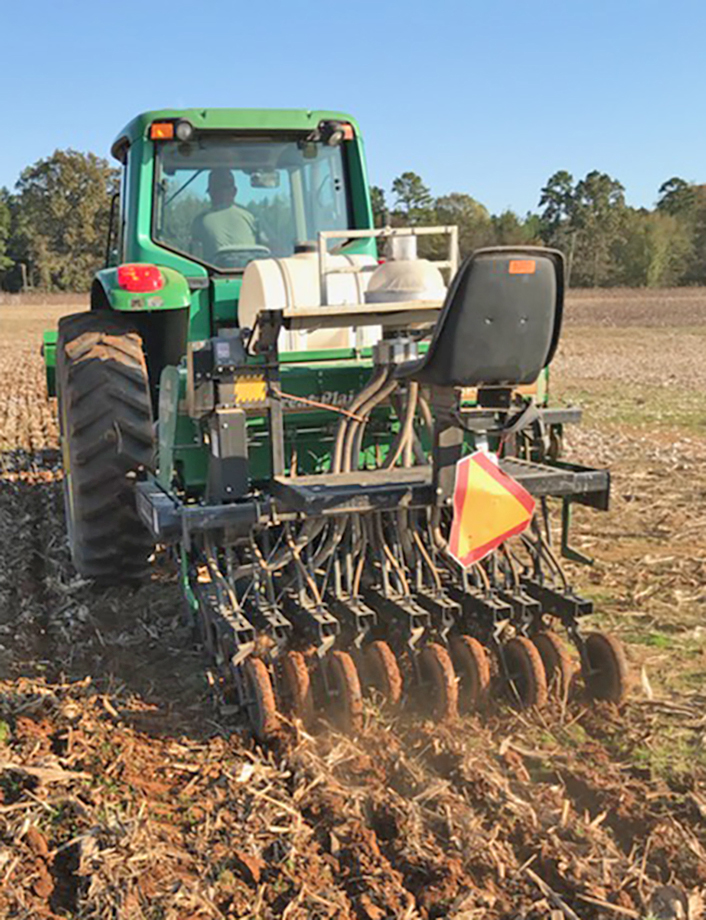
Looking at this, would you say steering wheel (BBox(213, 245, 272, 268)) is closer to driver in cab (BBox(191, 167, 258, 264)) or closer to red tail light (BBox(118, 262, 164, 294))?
driver in cab (BBox(191, 167, 258, 264))

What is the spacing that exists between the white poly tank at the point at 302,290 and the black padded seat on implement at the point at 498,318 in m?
0.91

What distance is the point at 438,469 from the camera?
354 cm

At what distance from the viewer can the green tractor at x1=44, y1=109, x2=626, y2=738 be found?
3373 mm

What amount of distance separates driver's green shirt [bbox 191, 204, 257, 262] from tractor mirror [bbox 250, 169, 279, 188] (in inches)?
8.4

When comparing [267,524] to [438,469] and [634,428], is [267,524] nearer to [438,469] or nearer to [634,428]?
[438,469]

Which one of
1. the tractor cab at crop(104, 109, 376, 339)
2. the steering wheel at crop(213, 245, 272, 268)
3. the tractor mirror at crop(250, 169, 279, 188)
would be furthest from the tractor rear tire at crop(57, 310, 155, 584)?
the tractor mirror at crop(250, 169, 279, 188)

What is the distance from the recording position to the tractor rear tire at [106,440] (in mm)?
4551

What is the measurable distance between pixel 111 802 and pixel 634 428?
27.5ft

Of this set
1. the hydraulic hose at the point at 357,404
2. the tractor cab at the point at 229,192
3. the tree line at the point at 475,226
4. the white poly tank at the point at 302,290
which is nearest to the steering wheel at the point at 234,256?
the tractor cab at the point at 229,192

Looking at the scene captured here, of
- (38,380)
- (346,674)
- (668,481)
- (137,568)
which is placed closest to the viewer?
(346,674)

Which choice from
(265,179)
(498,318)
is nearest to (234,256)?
(265,179)

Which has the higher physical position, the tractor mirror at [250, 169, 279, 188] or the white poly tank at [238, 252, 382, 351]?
the tractor mirror at [250, 169, 279, 188]

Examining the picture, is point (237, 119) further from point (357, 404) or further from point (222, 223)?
point (357, 404)

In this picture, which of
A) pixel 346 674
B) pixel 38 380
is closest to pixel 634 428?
pixel 346 674
